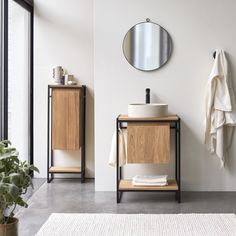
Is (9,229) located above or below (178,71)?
below

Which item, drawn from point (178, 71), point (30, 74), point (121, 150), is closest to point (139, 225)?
point (121, 150)

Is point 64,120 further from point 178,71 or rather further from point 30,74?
point 178,71

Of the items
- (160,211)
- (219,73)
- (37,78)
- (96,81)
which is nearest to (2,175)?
(160,211)

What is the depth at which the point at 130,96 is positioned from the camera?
4715 millimetres

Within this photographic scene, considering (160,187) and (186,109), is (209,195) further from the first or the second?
(186,109)

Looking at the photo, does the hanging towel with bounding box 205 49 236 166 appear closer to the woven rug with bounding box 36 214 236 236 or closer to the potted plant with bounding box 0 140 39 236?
the woven rug with bounding box 36 214 236 236

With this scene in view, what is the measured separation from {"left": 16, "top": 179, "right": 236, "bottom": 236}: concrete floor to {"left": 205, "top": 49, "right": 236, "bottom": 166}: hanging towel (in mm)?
517

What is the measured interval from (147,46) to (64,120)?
1.33 m

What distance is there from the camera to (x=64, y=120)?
520 cm

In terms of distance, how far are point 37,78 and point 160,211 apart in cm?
236

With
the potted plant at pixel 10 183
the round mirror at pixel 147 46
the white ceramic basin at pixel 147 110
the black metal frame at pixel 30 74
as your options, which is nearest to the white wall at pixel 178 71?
the round mirror at pixel 147 46

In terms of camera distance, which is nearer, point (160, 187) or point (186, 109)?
point (160, 187)

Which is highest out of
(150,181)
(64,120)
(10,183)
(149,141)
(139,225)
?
(64,120)

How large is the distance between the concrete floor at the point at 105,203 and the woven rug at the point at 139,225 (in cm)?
16
